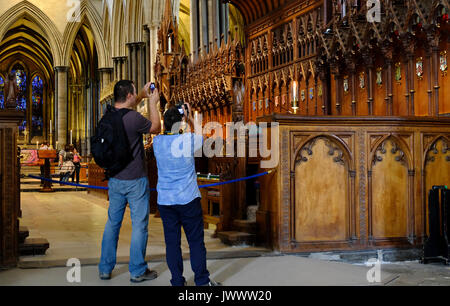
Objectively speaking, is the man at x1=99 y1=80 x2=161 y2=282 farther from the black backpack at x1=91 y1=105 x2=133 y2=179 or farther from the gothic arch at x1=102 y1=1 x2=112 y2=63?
the gothic arch at x1=102 y1=1 x2=112 y2=63

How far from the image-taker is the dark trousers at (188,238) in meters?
2.90

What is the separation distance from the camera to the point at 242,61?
906cm

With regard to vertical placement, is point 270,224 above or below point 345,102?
below

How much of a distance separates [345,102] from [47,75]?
37041 millimetres

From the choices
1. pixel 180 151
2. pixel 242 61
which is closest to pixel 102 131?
pixel 180 151

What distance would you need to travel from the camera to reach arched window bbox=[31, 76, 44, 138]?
40312 mm

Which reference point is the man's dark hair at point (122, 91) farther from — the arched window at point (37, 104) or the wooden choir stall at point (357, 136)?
the arched window at point (37, 104)

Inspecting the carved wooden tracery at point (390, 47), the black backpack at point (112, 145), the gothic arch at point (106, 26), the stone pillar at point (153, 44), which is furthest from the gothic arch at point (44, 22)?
the black backpack at point (112, 145)

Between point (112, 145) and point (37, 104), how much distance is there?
132 ft

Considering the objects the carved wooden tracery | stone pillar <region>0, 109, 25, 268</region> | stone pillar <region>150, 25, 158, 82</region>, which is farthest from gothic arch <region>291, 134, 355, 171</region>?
stone pillar <region>150, 25, 158, 82</region>

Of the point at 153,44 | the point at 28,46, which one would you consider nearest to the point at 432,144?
the point at 153,44

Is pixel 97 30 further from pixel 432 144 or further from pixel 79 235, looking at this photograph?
pixel 432 144
